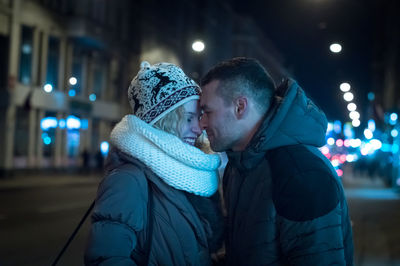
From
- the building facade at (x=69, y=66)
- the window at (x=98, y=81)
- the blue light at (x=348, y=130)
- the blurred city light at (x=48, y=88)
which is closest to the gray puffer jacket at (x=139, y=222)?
the building facade at (x=69, y=66)

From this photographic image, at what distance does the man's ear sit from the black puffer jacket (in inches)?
4.6

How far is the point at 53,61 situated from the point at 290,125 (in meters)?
33.4

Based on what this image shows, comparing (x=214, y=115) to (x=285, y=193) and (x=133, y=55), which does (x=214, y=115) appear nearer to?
Answer: (x=285, y=193)

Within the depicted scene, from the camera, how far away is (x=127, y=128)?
9.07ft

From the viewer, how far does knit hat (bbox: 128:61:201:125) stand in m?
2.81

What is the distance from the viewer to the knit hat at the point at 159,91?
2.81 metres

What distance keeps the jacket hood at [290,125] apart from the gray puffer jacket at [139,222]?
1.62 ft

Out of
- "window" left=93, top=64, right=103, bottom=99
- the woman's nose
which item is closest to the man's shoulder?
the woman's nose

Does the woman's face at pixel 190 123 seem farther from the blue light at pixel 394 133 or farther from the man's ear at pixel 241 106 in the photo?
the blue light at pixel 394 133

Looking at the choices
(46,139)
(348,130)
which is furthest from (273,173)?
(348,130)

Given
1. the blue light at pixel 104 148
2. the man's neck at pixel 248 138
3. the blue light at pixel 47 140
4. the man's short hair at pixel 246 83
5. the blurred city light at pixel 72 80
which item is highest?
the blurred city light at pixel 72 80

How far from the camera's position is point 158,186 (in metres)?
2.56

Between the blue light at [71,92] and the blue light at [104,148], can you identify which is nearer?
the blue light at [71,92]

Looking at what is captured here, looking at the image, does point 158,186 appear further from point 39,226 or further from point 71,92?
point 71,92
